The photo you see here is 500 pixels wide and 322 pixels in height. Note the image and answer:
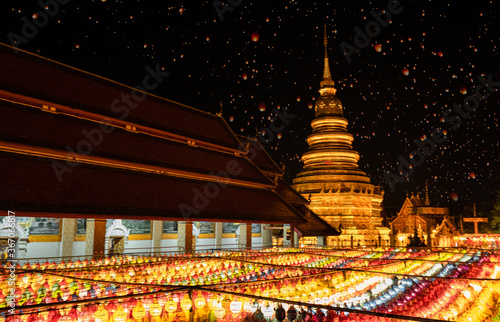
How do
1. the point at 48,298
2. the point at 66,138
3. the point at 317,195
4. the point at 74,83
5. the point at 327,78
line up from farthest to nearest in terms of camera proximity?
the point at 327,78 → the point at 317,195 → the point at 74,83 → the point at 66,138 → the point at 48,298

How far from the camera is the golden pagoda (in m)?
35.0

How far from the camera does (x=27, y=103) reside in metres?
17.0

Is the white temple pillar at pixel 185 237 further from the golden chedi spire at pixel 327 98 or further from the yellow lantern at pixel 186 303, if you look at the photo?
the golden chedi spire at pixel 327 98

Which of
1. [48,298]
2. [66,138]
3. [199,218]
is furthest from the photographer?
[199,218]

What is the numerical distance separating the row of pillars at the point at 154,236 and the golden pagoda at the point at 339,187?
841 centimetres

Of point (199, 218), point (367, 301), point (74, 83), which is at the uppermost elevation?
point (74, 83)

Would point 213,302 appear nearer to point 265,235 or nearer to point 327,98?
point 265,235

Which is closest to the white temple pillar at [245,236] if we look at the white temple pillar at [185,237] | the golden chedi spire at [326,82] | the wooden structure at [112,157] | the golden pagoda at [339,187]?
the wooden structure at [112,157]

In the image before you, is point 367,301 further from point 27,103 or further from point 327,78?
point 327,78

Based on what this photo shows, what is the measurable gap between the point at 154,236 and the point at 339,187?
2030cm

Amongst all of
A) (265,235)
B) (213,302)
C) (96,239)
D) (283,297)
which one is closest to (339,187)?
(265,235)

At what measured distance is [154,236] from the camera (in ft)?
70.2

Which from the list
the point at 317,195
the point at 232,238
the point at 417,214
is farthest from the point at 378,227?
the point at 232,238

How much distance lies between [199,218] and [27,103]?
379 inches
